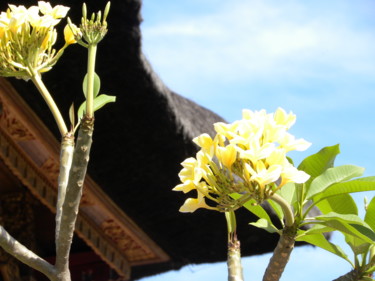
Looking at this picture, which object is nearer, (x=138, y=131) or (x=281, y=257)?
(x=281, y=257)

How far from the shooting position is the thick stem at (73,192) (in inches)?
24.3

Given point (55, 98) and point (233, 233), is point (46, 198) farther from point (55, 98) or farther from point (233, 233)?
point (233, 233)

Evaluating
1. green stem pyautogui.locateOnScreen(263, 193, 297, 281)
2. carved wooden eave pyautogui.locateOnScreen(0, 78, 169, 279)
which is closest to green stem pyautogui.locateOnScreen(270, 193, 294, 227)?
green stem pyautogui.locateOnScreen(263, 193, 297, 281)

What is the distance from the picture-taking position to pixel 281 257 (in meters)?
0.70

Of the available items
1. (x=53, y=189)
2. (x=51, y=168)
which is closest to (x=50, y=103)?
(x=51, y=168)

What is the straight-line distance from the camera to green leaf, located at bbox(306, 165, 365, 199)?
0.74m

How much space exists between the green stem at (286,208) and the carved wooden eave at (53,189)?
63.0 inches

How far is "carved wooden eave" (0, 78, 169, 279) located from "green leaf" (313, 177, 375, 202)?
62.1 inches

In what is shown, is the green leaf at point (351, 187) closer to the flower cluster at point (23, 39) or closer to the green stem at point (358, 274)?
the green stem at point (358, 274)

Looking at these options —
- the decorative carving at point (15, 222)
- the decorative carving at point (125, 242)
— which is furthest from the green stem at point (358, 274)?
the decorative carving at point (15, 222)

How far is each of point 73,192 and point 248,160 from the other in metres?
0.16

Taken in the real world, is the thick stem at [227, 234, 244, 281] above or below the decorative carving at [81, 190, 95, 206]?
below

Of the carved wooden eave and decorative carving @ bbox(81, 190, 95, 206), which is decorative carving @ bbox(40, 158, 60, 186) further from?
decorative carving @ bbox(81, 190, 95, 206)

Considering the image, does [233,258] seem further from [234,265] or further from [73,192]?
[73,192]
